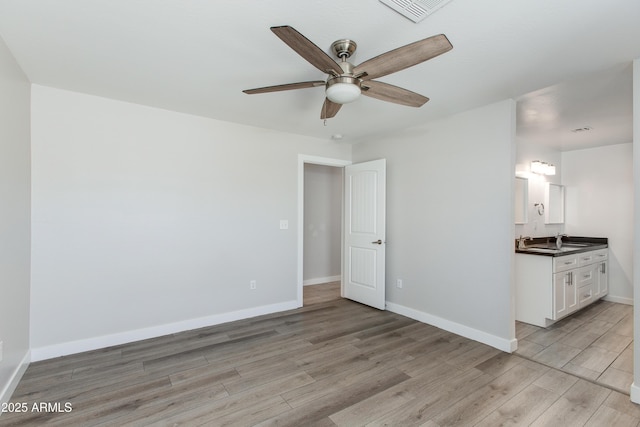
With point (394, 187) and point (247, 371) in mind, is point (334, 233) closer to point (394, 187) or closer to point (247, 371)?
point (394, 187)

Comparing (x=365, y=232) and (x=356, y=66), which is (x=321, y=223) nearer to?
(x=365, y=232)

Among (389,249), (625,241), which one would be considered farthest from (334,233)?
(625,241)

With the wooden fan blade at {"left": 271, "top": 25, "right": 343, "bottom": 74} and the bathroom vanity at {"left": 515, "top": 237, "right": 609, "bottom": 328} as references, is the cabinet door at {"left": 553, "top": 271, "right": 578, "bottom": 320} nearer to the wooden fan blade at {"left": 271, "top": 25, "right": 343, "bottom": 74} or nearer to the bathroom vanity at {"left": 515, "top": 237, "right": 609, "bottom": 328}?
the bathroom vanity at {"left": 515, "top": 237, "right": 609, "bottom": 328}

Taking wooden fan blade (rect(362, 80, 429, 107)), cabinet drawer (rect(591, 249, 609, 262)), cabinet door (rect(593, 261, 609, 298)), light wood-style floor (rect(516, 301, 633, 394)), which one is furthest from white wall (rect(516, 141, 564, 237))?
wooden fan blade (rect(362, 80, 429, 107))

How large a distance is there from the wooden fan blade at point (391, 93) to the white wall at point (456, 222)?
1.22 m

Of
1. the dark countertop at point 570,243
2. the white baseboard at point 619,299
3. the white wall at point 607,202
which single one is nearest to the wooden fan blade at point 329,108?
the dark countertop at point 570,243

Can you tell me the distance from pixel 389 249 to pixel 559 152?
3561mm

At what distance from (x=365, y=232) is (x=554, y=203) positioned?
3.30 m

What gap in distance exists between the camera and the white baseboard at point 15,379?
2.03m

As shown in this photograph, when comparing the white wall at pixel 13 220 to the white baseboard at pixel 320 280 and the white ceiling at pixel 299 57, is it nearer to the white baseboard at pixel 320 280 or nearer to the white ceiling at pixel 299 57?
the white ceiling at pixel 299 57

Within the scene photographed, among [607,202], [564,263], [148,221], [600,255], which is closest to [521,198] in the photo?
[564,263]

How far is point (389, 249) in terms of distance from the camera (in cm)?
410

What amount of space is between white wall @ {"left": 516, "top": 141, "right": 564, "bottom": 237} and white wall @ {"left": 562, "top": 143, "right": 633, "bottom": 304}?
28 cm

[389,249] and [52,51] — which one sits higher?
[52,51]
